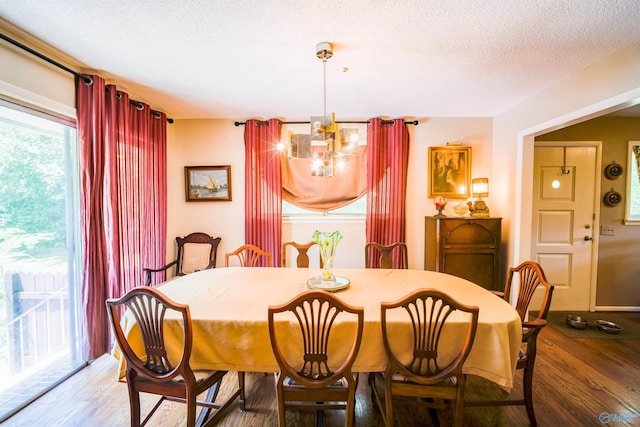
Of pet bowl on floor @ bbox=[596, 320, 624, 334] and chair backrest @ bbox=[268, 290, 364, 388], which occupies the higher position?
chair backrest @ bbox=[268, 290, 364, 388]

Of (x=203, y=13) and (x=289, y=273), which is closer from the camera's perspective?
(x=203, y=13)

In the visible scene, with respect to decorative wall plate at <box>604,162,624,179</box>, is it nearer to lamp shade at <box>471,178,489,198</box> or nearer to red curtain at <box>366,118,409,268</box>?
lamp shade at <box>471,178,489,198</box>

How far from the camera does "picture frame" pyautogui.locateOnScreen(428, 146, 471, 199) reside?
3.34 metres

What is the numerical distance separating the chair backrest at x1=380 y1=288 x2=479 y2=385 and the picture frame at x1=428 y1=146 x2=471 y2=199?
231 cm

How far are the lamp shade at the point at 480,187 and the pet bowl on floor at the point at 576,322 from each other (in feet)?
5.42

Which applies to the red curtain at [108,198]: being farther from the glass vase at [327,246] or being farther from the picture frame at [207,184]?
the glass vase at [327,246]

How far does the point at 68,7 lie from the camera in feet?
4.90

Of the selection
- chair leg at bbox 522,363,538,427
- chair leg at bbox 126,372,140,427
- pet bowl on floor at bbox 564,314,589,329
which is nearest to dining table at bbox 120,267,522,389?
chair leg at bbox 126,372,140,427

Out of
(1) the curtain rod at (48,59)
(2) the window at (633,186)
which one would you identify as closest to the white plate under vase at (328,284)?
(1) the curtain rod at (48,59)

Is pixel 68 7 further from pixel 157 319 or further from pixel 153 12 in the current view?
pixel 157 319

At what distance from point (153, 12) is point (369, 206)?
2656mm

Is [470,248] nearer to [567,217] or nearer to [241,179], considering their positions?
[567,217]

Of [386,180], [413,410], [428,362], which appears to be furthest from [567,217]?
[428,362]

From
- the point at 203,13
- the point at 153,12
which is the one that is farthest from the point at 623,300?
the point at 153,12
